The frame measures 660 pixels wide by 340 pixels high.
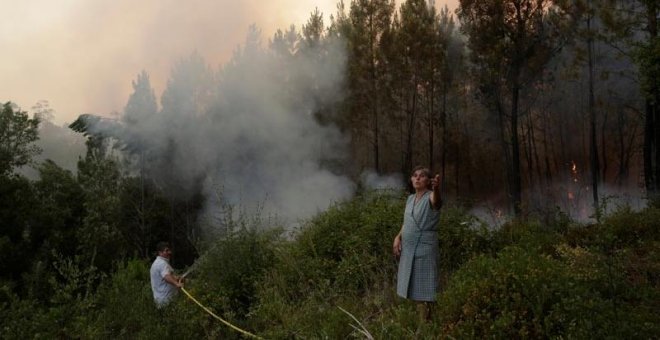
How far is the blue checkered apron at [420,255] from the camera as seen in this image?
4.25 meters

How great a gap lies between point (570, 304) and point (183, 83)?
84.2 ft

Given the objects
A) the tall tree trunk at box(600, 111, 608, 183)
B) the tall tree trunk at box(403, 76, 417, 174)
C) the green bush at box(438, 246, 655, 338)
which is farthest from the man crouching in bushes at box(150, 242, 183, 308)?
the tall tree trunk at box(403, 76, 417, 174)

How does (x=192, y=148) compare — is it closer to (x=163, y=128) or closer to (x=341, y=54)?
(x=163, y=128)

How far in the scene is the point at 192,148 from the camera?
78.2ft

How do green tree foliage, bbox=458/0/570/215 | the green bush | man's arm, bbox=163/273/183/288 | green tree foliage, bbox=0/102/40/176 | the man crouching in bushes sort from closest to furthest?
1. the green bush
2. man's arm, bbox=163/273/183/288
3. the man crouching in bushes
4. green tree foliage, bbox=458/0/570/215
5. green tree foliage, bbox=0/102/40/176

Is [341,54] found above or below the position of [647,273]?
above

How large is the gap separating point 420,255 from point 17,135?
26361mm

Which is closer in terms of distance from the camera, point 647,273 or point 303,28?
point 647,273

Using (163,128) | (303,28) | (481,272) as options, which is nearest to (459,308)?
(481,272)

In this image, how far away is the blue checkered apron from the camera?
167 inches

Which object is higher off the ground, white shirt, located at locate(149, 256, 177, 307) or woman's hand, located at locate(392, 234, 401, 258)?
woman's hand, located at locate(392, 234, 401, 258)

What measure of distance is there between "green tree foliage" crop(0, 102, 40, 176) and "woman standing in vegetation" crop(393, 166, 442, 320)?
24.1 metres

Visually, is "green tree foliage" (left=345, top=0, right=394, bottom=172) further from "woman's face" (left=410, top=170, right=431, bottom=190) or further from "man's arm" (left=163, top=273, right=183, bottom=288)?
"woman's face" (left=410, top=170, right=431, bottom=190)

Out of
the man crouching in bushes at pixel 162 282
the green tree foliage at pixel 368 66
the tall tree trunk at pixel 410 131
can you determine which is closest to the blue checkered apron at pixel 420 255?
the man crouching in bushes at pixel 162 282
